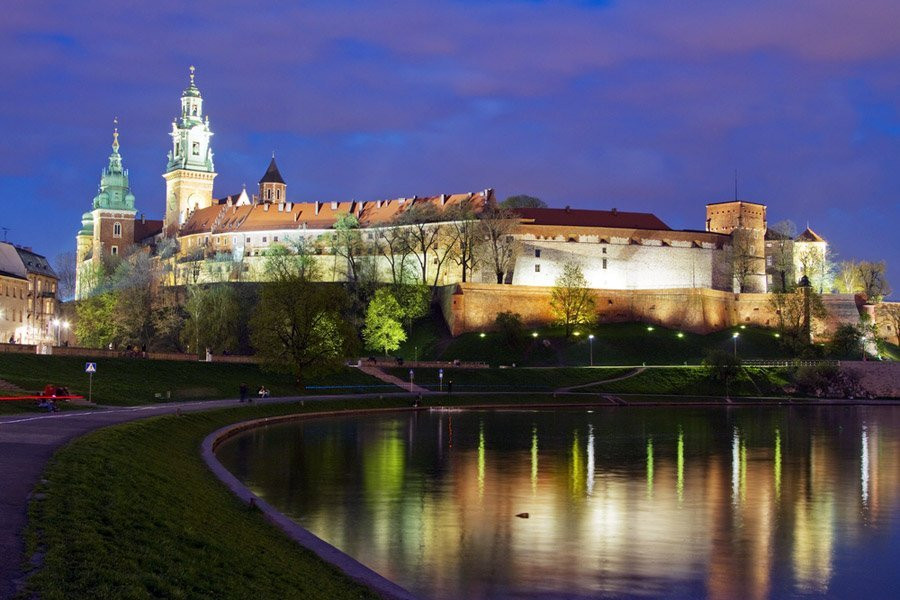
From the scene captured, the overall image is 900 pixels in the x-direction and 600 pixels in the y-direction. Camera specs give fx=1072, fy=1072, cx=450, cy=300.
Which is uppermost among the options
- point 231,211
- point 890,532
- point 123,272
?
point 231,211

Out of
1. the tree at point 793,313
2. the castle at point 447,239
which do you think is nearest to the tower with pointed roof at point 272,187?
the castle at point 447,239

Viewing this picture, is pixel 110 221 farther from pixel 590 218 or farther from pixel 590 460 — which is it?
pixel 590 460

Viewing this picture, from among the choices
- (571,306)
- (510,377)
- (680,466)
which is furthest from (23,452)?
(571,306)

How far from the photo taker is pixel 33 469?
695 inches

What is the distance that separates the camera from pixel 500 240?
3910 inches

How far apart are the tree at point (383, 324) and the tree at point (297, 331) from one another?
23981 millimetres

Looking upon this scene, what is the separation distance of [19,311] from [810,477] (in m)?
62.1

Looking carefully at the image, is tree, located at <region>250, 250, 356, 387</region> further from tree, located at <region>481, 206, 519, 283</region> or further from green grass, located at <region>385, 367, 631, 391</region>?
tree, located at <region>481, 206, 519, 283</region>

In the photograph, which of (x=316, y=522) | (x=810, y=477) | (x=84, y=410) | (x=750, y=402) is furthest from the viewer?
(x=750, y=402)

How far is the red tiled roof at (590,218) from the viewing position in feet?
343

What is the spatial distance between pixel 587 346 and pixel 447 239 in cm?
2372

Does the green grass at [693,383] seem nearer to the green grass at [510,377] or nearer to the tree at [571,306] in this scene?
the green grass at [510,377]

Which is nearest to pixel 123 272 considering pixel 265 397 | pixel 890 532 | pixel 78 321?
pixel 78 321

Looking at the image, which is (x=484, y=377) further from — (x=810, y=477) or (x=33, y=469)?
(x=33, y=469)
